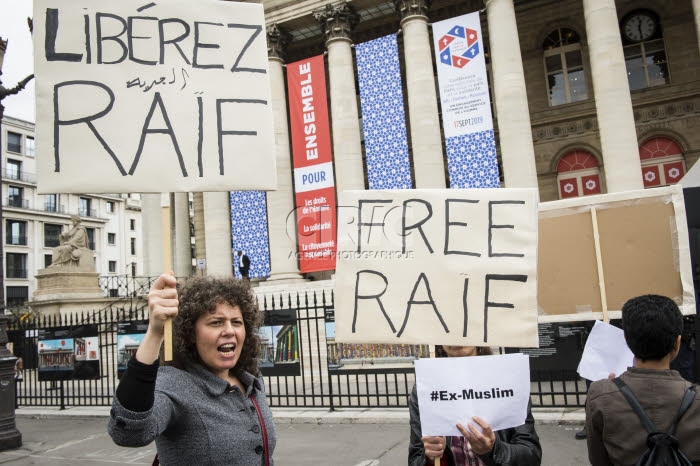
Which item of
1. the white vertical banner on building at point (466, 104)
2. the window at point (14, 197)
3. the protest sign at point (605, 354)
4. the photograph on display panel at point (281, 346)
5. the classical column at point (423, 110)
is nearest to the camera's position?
the protest sign at point (605, 354)

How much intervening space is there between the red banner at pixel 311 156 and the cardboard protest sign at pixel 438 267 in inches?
591

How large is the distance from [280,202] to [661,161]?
46.0 ft

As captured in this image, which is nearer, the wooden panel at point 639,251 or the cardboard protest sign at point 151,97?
the cardboard protest sign at point 151,97

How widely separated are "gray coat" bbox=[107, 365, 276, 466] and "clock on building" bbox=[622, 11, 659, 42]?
886 inches

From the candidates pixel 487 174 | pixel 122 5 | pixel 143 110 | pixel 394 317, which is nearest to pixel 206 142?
pixel 143 110

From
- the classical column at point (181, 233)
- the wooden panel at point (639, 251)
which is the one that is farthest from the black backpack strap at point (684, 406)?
the classical column at point (181, 233)

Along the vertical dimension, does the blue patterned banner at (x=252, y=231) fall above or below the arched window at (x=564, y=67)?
below

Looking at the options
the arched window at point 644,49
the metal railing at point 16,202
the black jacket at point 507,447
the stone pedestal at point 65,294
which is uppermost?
the metal railing at point 16,202

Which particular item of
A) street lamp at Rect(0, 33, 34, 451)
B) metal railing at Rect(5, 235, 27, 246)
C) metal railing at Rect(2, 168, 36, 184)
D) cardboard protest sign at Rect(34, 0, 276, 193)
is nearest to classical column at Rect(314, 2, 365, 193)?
street lamp at Rect(0, 33, 34, 451)

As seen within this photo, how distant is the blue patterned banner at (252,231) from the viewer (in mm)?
20281

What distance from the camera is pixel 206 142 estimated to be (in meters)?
2.76

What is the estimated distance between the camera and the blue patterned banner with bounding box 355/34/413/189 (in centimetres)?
1756

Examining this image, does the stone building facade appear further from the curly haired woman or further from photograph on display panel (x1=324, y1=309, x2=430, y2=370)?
the curly haired woman

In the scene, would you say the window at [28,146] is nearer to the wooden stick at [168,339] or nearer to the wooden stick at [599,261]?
the wooden stick at [599,261]
